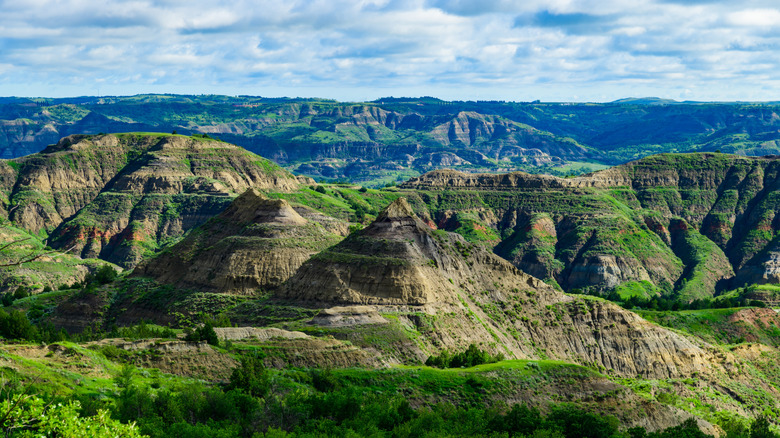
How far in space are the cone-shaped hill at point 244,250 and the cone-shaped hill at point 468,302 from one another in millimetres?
12474

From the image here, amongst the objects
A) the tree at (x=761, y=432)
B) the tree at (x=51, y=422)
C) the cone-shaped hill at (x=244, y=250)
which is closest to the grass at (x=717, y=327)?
→ the tree at (x=761, y=432)

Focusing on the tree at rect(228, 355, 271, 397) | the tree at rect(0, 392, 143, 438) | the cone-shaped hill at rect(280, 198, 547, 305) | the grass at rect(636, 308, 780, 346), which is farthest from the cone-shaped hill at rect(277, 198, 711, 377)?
the tree at rect(0, 392, 143, 438)

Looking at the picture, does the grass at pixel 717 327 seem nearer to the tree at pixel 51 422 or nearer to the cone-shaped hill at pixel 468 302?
the cone-shaped hill at pixel 468 302

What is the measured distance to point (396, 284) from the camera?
145 metres

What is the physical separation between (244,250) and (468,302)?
47.6 m

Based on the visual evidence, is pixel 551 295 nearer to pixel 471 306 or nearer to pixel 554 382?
pixel 471 306

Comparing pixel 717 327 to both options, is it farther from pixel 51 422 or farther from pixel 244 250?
pixel 51 422

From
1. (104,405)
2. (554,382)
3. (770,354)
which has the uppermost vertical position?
(104,405)

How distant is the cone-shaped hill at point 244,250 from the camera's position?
167m

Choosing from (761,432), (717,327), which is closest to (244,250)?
(761,432)

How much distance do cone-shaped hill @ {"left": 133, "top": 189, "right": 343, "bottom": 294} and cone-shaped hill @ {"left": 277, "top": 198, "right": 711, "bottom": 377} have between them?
12.5 metres

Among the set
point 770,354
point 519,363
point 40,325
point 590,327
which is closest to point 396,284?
point 519,363

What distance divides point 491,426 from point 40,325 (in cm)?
9943

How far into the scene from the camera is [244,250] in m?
172
